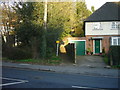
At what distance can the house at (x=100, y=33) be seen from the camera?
29.9m

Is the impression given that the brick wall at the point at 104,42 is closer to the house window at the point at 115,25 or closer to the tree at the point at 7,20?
the house window at the point at 115,25

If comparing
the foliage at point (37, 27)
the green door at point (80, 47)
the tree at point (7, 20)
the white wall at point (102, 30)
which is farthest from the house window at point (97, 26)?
the tree at point (7, 20)

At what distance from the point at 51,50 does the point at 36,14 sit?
5734mm

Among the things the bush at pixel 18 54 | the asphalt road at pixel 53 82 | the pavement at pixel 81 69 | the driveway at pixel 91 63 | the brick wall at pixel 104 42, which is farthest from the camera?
the brick wall at pixel 104 42

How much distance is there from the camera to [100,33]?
3039 cm

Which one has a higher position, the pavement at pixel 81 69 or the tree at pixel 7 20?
the tree at pixel 7 20

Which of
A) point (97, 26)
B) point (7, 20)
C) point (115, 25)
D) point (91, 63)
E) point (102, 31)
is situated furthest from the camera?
point (97, 26)

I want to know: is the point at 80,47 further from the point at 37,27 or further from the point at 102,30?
the point at 37,27

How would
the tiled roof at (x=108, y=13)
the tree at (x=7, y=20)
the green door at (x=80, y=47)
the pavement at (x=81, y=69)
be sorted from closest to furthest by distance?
the pavement at (x=81, y=69) → the tree at (x=7, y=20) → the tiled roof at (x=108, y=13) → the green door at (x=80, y=47)

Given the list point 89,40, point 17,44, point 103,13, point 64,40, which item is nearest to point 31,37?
point 17,44

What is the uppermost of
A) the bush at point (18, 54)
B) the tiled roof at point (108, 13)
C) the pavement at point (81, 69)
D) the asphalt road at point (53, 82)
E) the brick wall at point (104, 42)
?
the tiled roof at point (108, 13)

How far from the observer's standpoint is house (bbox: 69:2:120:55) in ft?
98.0

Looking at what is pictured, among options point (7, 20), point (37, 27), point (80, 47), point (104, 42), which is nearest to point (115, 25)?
point (104, 42)

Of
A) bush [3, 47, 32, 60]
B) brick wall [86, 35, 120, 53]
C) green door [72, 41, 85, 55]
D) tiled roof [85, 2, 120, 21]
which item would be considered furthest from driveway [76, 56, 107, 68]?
tiled roof [85, 2, 120, 21]
